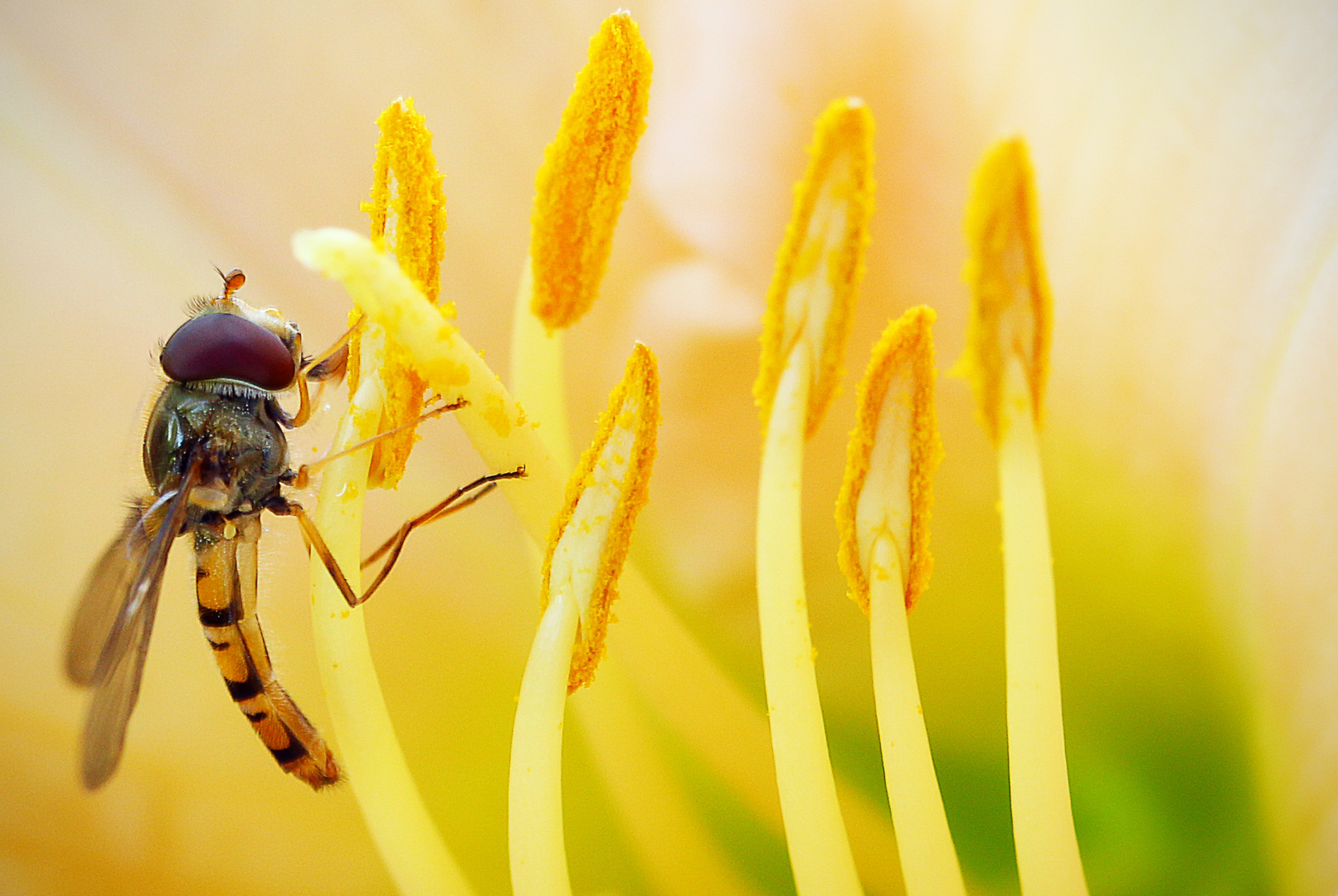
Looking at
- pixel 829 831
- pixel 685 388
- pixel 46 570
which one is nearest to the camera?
pixel 829 831

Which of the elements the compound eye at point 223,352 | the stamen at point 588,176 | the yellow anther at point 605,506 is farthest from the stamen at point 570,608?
the compound eye at point 223,352

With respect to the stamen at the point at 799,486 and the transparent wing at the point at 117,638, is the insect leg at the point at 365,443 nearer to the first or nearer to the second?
the transparent wing at the point at 117,638

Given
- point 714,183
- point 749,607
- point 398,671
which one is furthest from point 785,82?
point 398,671

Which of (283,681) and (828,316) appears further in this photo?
(283,681)

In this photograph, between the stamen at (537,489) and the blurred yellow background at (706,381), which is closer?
the stamen at (537,489)

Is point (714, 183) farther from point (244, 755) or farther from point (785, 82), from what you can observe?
point (244, 755)

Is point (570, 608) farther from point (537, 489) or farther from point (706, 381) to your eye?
point (706, 381)

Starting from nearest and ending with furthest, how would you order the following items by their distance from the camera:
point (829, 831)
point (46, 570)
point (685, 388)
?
1. point (829, 831)
2. point (46, 570)
3. point (685, 388)
